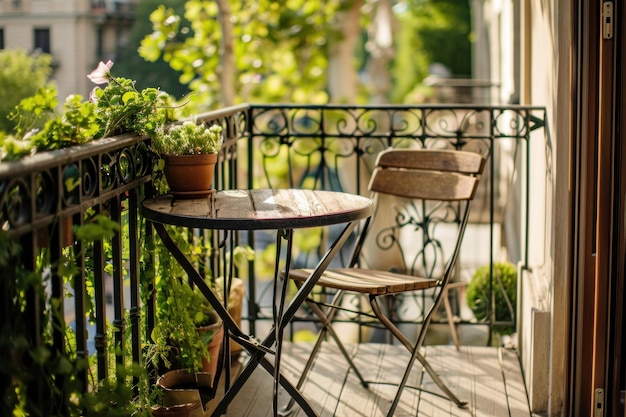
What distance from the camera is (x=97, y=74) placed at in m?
3.28

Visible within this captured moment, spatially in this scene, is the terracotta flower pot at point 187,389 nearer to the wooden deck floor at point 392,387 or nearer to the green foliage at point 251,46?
the wooden deck floor at point 392,387

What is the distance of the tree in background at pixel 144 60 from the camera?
7.33 metres

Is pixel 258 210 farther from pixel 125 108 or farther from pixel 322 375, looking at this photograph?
pixel 322 375

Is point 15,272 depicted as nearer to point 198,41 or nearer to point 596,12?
point 596,12

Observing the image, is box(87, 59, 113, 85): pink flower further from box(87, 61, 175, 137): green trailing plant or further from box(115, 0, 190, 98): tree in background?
box(115, 0, 190, 98): tree in background

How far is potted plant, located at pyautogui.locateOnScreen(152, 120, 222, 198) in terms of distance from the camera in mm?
3379

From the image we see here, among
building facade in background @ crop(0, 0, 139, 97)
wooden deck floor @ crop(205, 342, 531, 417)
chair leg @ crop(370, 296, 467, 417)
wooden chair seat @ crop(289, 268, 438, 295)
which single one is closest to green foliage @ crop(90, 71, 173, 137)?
wooden chair seat @ crop(289, 268, 438, 295)

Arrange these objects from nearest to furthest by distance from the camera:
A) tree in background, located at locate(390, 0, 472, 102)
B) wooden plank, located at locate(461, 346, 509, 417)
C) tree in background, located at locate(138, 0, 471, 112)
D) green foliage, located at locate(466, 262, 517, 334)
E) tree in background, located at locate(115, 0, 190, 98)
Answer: wooden plank, located at locate(461, 346, 509, 417), green foliage, located at locate(466, 262, 517, 334), tree in background, located at locate(115, 0, 190, 98), tree in background, located at locate(138, 0, 471, 112), tree in background, located at locate(390, 0, 472, 102)

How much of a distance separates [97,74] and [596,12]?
1.80 meters

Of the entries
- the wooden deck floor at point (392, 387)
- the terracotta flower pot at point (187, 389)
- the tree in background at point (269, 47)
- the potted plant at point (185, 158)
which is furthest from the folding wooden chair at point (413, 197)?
Result: the tree in background at point (269, 47)

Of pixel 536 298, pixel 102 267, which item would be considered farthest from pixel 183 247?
pixel 536 298

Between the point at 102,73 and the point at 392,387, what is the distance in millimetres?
1933

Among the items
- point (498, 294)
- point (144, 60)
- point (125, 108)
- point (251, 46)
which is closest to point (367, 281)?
point (125, 108)

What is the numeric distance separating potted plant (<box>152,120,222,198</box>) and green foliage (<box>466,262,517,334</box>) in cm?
216
